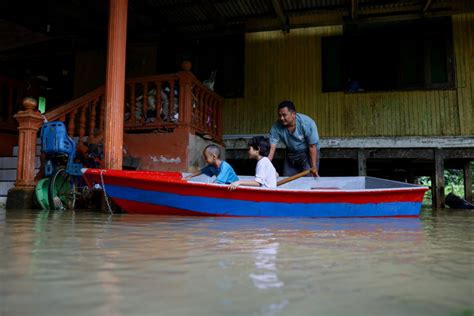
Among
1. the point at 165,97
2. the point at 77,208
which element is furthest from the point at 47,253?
the point at 165,97

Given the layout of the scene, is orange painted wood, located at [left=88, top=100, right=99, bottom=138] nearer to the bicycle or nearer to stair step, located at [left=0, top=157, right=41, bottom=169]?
the bicycle

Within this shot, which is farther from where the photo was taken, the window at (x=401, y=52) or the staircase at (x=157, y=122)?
the window at (x=401, y=52)

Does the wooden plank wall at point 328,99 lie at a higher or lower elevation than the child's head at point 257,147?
higher

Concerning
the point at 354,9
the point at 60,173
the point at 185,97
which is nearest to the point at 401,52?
the point at 354,9

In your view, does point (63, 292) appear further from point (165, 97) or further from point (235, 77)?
point (235, 77)

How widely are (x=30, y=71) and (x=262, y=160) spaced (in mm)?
8786

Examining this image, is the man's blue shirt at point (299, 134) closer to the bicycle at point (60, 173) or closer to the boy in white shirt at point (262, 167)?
the boy in white shirt at point (262, 167)

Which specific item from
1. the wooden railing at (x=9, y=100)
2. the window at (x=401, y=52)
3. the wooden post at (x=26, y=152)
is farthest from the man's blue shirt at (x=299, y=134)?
the wooden railing at (x=9, y=100)

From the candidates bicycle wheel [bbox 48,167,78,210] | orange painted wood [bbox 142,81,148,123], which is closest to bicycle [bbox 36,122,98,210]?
bicycle wheel [bbox 48,167,78,210]

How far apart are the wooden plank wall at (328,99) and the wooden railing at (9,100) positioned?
182 inches

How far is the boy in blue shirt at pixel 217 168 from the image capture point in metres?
4.60

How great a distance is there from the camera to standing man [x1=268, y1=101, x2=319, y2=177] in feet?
17.4

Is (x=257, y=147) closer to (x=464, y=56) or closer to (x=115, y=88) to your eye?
(x=115, y=88)

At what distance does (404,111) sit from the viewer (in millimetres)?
8344
